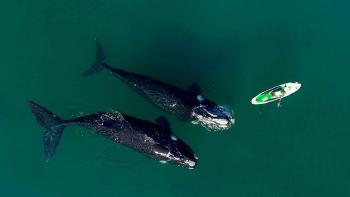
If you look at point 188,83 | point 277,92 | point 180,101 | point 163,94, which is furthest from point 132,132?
point 277,92

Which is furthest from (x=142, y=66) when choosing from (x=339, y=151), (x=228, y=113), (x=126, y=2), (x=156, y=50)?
(x=339, y=151)

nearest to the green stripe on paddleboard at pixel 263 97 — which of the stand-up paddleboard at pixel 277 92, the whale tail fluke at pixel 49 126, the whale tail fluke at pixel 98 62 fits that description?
the stand-up paddleboard at pixel 277 92

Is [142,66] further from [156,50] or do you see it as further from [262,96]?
[262,96]

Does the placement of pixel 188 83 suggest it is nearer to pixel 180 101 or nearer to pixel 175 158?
pixel 180 101

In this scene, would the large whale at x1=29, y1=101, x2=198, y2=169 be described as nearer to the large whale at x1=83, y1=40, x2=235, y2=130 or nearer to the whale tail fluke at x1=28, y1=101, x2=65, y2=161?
the whale tail fluke at x1=28, y1=101, x2=65, y2=161

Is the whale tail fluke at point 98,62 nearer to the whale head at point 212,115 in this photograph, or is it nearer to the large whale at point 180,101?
the large whale at point 180,101

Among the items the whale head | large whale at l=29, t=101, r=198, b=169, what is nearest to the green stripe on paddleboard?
the whale head
